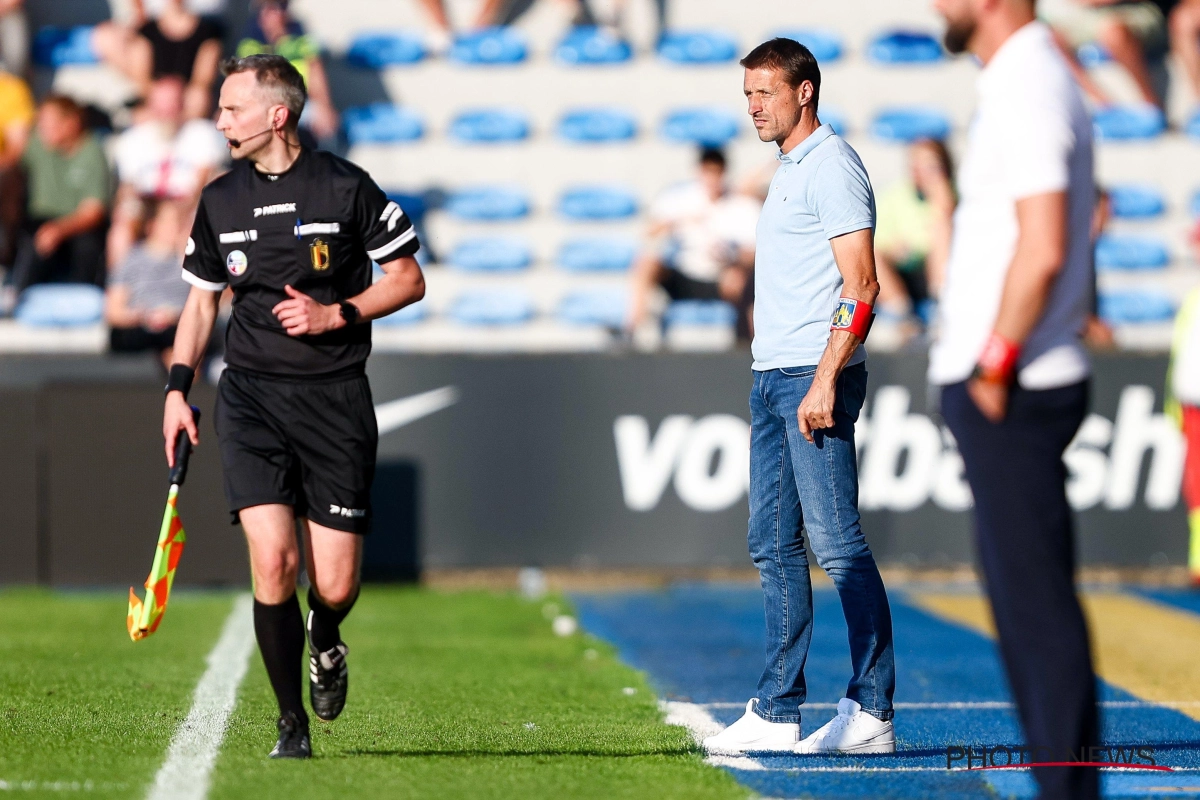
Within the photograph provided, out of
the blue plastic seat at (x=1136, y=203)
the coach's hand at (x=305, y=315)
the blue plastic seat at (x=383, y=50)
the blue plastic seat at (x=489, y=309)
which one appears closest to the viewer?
the coach's hand at (x=305, y=315)

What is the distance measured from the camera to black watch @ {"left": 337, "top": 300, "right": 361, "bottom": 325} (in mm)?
4926

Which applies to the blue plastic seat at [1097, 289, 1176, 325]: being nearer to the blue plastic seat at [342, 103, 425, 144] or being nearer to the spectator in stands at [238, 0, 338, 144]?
the blue plastic seat at [342, 103, 425, 144]

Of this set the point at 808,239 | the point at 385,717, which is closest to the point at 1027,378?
the point at 808,239

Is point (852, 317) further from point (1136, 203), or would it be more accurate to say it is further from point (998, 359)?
point (1136, 203)

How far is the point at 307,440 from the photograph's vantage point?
502cm

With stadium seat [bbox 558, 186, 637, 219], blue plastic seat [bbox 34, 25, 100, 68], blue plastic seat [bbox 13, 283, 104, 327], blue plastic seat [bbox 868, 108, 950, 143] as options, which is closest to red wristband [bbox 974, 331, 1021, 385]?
blue plastic seat [bbox 13, 283, 104, 327]

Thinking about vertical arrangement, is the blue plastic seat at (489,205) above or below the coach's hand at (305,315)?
below

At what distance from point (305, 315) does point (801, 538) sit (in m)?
1.82

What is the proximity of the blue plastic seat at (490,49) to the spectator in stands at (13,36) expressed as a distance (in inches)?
146

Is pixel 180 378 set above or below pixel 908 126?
above

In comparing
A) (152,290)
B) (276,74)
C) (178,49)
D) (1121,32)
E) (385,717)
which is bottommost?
(385,717)

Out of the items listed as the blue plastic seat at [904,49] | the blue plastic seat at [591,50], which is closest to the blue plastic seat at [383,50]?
the blue plastic seat at [591,50]

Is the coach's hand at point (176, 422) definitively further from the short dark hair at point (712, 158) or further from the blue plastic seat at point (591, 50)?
the blue plastic seat at point (591, 50)

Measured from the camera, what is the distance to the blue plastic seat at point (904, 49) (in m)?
15.1
